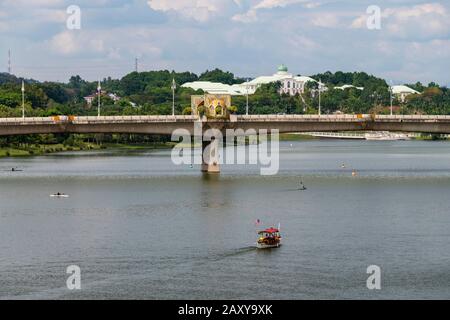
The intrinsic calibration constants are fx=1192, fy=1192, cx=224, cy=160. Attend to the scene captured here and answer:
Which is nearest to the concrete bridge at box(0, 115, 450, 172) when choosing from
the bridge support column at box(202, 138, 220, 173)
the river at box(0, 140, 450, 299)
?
the bridge support column at box(202, 138, 220, 173)

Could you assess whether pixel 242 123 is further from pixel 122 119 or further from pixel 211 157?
pixel 122 119

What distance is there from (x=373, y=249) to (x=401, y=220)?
65.9 feet

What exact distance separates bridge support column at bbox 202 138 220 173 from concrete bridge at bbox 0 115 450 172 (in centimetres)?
20

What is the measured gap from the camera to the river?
83125 mm

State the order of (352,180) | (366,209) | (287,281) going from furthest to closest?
(352,180) < (366,209) < (287,281)

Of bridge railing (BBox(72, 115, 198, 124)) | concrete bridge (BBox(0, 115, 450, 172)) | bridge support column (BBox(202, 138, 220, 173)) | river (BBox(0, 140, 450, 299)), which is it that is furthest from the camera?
bridge support column (BBox(202, 138, 220, 173))

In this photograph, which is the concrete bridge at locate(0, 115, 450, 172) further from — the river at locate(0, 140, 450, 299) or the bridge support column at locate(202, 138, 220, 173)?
the river at locate(0, 140, 450, 299)

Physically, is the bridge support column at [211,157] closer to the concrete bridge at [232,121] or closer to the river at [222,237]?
the concrete bridge at [232,121]

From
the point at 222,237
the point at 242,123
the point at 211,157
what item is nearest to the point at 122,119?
the point at 211,157

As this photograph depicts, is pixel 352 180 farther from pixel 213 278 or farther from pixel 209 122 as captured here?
pixel 213 278

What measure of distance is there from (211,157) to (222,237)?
75.7 meters

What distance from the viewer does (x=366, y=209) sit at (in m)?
127

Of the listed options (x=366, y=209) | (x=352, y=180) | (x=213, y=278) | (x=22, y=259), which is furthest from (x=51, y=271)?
(x=352, y=180)
